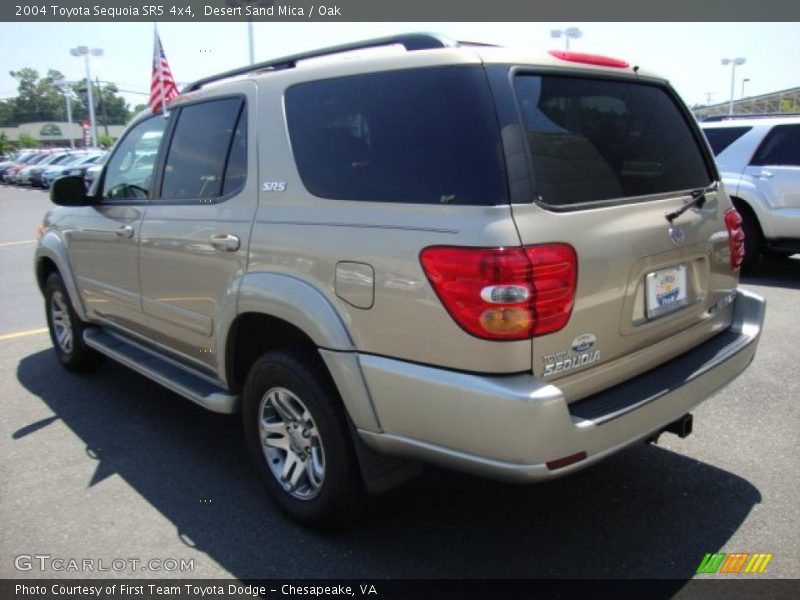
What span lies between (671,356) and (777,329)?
142 inches

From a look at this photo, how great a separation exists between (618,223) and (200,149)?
2247 millimetres

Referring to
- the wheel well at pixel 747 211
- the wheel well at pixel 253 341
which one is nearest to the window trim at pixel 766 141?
the wheel well at pixel 747 211

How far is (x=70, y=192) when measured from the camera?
443 cm

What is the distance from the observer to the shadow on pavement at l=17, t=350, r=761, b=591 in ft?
8.94

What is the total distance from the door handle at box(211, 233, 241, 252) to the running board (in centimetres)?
75

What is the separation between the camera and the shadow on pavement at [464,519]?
2725 mm

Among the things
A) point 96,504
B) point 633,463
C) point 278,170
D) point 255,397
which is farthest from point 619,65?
point 96,504

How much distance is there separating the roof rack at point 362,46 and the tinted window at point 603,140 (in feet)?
1.26

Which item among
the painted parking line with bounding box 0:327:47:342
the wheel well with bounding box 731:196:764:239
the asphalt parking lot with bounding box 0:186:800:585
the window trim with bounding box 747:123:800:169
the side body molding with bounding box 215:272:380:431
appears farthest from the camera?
the wheel well with bounding box 731:196:764:239

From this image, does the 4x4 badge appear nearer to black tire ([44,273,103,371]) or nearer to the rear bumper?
the rear bumper

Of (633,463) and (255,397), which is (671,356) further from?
(255,397)

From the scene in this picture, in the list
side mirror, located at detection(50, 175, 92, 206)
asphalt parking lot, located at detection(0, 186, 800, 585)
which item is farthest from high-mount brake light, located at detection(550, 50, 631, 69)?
side mirror, located at detection(50, 175, 92, 206)

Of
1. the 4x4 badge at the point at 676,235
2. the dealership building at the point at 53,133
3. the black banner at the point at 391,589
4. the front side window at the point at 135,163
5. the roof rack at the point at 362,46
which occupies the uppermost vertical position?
the dealership building at the point at 53,133

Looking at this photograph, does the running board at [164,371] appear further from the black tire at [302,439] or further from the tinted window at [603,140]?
the tinted window at [603,140]
